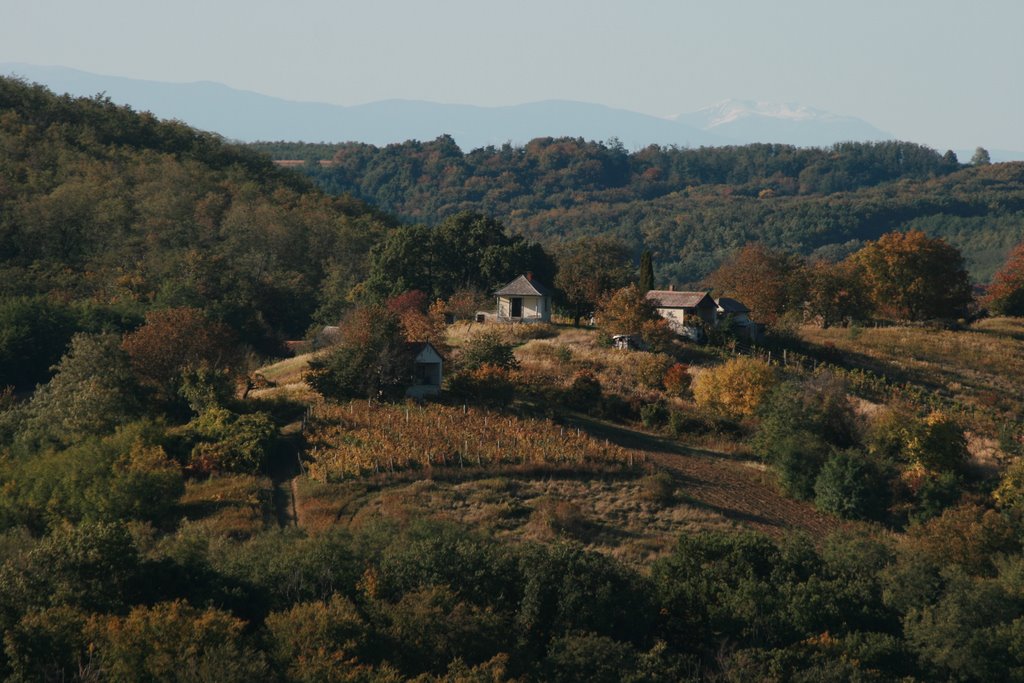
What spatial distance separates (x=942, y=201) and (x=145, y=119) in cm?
10888

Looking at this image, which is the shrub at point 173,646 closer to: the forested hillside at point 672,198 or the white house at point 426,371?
the white house at point 426,371

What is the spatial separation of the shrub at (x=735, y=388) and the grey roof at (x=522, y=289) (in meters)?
12.7

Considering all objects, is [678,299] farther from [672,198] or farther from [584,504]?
[672,198]

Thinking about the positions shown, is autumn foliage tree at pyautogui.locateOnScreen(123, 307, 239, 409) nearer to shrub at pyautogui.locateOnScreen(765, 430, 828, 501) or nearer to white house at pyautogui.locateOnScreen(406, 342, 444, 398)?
white house at pyautogui.locateOnScreen(406, 342, 444, 398)

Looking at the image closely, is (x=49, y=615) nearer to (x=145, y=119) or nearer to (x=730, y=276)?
(x=730, y=276)

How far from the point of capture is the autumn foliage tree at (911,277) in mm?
66812

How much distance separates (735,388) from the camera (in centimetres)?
4391

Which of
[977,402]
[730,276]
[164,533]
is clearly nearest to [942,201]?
[730,276]

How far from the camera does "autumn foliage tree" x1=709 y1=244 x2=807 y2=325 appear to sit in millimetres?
64625

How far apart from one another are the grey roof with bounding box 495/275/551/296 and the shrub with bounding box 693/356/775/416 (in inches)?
501

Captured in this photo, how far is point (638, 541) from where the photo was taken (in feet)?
104

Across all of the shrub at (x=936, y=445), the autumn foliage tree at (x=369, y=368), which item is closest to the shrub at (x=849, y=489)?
the shrub at (x=936, y=445)

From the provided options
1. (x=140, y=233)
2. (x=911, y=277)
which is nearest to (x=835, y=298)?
(x=911, y=277)

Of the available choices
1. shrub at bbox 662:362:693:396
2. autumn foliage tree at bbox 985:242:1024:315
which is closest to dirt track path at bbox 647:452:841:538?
shrub at bbox 662:362:693:396
